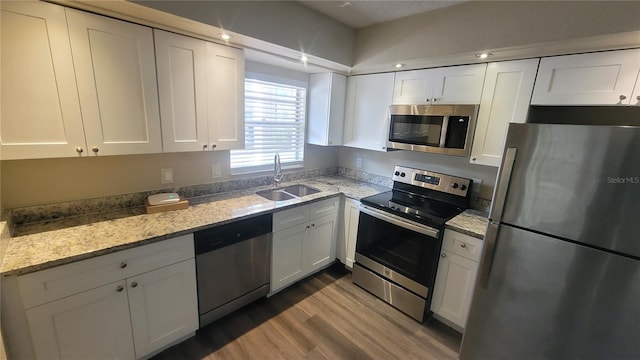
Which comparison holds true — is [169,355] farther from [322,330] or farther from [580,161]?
[580,161]

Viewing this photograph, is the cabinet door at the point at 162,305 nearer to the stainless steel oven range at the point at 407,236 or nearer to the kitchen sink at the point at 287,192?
the kitchen sink at the point at 287,192

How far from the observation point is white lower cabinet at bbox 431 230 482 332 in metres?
1.92

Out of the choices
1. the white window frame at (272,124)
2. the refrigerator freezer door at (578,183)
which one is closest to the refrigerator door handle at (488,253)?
the refrigerator freezer door at (578,183)

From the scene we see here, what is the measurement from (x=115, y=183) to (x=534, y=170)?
270 centimetres

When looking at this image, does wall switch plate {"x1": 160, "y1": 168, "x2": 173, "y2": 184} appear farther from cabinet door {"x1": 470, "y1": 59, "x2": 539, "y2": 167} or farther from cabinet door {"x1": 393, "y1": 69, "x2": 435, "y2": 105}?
cabinet door {"x1": 470, "y1": 59, "x2": 539, "y2": 167}

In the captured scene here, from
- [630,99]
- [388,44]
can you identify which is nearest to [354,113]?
[388,44]

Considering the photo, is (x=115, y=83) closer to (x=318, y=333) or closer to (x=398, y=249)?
(x=318, y=333)

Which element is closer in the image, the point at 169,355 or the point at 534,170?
the point at 534,170

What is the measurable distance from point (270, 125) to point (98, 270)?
1.86 metres

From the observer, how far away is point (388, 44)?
2.31 metres

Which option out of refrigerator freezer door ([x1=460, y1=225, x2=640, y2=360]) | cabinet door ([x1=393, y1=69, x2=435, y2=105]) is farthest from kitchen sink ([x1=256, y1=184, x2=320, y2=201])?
refrigerator freezer door ([x1=460, y1=225, x2=640, y2=360])

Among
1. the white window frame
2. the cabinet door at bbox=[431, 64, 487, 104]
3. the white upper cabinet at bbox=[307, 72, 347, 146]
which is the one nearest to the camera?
the cabinet door at bbox=[431, 64, 487, 104]

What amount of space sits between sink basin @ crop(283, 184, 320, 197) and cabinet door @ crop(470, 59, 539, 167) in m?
1.51

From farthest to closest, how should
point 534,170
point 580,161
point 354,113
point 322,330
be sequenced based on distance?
point 354,113 < point 322,330 < point 534,170 < point 580,161
